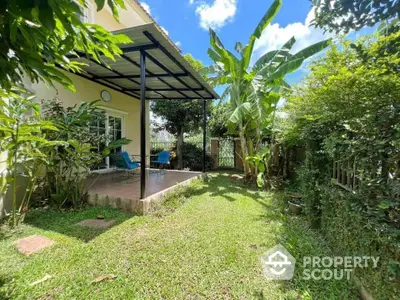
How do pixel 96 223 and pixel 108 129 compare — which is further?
pixel 108 129

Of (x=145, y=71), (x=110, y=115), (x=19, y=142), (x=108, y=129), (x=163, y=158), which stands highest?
(x=145, y=71)

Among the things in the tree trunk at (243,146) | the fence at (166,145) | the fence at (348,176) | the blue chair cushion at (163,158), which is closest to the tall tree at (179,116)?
the fence at (166,145)

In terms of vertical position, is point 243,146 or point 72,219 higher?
point 243,146

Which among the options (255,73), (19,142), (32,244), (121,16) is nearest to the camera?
(32,244)

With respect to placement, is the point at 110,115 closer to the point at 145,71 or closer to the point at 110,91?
the point at 110,91

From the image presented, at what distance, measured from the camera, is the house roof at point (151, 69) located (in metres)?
4.15

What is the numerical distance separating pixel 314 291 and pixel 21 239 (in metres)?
4.50

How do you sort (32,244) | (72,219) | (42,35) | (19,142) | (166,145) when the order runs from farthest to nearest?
(166,145), (72,219), (19,142), (32,244), (42,35)

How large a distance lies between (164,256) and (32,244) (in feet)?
7.16

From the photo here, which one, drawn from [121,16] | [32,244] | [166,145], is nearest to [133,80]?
[121,16]

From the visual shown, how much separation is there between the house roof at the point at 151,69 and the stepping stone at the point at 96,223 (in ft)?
9.80

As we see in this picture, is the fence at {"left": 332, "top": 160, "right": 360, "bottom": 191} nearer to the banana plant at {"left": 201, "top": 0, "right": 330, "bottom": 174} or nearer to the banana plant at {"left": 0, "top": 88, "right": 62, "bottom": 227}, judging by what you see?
the banana plant at {"left": 201, "top": 0, "right": 330, "bottom": 174}

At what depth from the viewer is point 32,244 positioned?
3244 mm

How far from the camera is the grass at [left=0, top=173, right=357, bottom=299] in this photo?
2.35 metres
